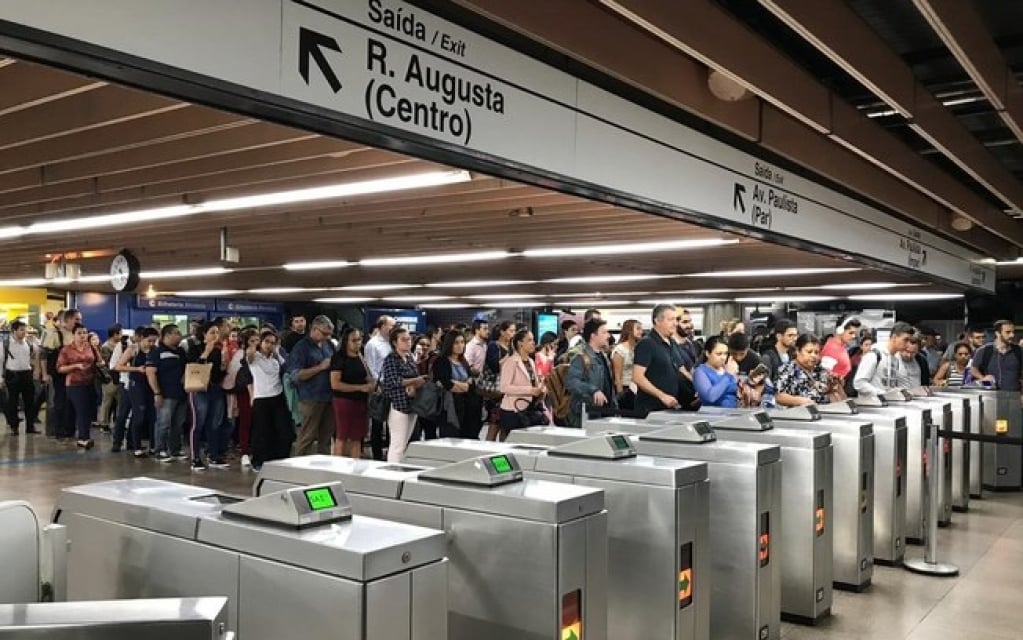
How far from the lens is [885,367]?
24.1 ft

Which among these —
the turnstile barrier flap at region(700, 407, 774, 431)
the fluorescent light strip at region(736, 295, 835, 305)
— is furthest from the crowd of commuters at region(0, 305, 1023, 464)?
the fluorescent light strip at region(736, 295, 835, 305)

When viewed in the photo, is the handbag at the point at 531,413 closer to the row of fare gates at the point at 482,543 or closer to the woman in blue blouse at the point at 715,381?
the woman in blue blouse at the point at 715,381

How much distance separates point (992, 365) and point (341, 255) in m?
7.13

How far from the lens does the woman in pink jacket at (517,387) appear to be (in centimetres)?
695

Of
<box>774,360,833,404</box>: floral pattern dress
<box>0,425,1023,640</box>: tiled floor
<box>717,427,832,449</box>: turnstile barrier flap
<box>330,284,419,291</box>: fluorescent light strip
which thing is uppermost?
<box>330,284,419,291</box>: fluorescent light strip

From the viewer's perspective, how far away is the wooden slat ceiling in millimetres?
3910

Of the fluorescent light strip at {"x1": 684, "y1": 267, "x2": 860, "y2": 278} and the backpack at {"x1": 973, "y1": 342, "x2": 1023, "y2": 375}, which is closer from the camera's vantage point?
the backpack at {"x1": 973, "y1": 342, "x2": 1023, "y2": 375}

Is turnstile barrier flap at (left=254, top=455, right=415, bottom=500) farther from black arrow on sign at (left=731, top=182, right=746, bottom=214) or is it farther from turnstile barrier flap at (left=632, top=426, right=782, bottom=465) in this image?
black arrow on sign at (left=731, top=182, right=746, bottom=214)

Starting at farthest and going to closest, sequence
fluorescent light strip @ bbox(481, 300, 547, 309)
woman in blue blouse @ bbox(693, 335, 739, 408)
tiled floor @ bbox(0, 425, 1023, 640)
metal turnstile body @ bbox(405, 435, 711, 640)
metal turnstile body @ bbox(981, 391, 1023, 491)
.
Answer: fluorescent light strip @ bbox(481, 300, 547, 309)
metal turnstile body @ bbox(981, 391, 1023, 491)
woman in blue blouse @ bbox(693, 335, 739, 408)
tiled floor @ bbox(0, 425, 1023, 640)
metal turnstile body @ bbox(405, 435, 711, 640)

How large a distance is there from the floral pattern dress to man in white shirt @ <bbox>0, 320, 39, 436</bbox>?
9588 mm

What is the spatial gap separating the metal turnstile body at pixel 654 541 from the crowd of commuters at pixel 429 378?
2229 millimetres

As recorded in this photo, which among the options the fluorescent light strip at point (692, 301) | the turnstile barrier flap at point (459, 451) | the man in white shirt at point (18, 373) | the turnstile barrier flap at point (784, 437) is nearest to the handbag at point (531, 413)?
the turnstile barrier flap at point (784, 437)

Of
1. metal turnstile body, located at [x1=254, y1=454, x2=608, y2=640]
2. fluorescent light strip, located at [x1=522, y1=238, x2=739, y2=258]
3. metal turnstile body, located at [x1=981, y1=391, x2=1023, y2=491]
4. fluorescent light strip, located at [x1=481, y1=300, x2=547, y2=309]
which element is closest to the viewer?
metal turnstile body, located at [x1=254, y1=454, x2=608, y2=640]

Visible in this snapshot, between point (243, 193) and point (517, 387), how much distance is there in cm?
274
